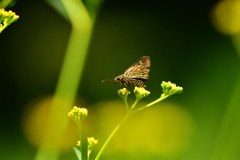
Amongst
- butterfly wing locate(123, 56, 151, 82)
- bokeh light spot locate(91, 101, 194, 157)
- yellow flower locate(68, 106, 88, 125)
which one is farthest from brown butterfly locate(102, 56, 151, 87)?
bokeh light spot locate(91, 101, 194, 157)

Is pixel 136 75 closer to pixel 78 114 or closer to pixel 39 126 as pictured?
pixel 78 114

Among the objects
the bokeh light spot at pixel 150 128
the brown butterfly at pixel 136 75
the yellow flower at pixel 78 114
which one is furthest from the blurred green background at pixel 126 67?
the yellow flower at pixel 78 114

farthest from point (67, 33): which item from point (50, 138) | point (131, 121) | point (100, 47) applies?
point (50, 138)

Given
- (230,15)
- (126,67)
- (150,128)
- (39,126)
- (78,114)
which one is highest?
(230,15)

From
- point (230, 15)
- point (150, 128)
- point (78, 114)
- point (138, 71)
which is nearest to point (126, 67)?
point (150, 128)

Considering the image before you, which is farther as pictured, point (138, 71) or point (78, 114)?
point (138, 71)

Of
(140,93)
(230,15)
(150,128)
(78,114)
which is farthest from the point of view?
(230,15)

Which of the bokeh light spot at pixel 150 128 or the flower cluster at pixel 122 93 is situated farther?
the bokeh light spot at pixel 150 128

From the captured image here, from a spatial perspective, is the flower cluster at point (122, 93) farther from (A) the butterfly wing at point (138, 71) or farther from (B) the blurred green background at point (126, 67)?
(B) the blurred green background at point (126, 67)

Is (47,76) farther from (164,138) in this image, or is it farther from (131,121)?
(164,138)
